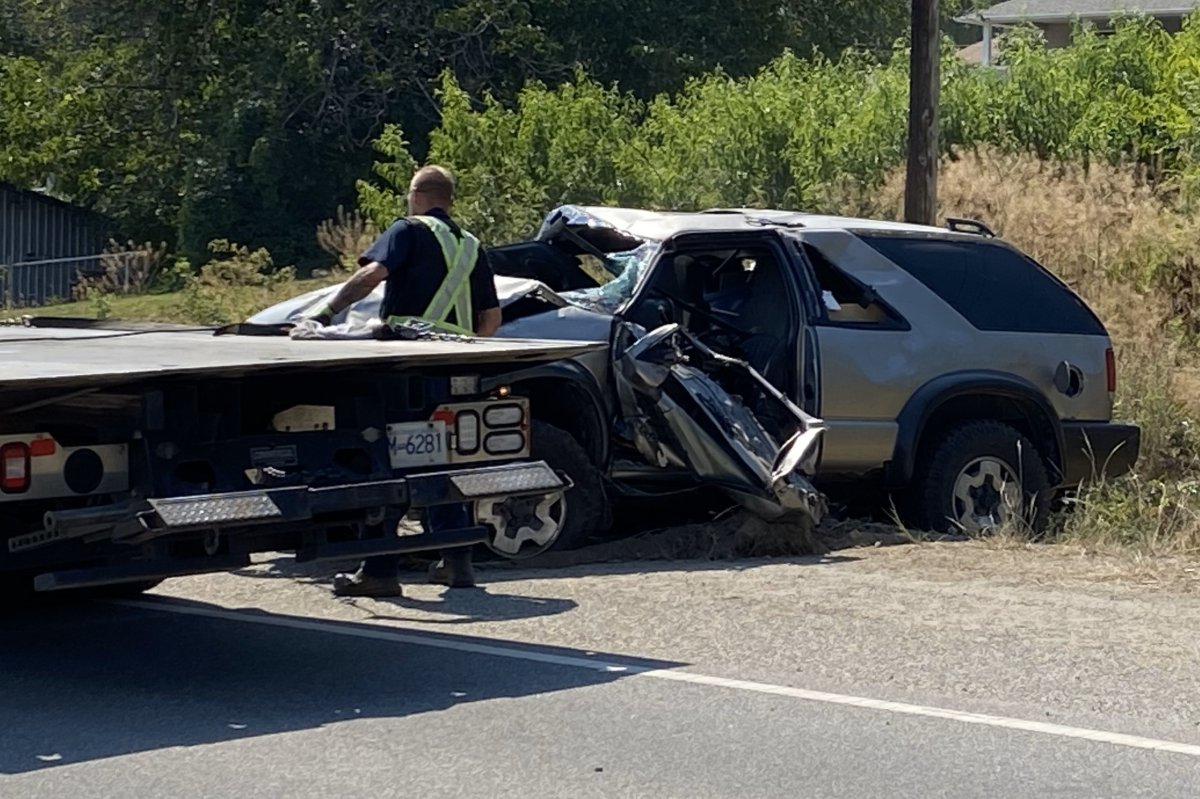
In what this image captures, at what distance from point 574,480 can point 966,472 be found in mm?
2480

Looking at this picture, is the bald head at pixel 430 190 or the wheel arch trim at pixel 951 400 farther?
the wheel arch trim at pixel 951 400

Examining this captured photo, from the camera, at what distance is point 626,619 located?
8.53 metres

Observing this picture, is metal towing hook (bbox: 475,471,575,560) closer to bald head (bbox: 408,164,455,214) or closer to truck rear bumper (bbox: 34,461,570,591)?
bald head (bbox: 408,164,455,214)

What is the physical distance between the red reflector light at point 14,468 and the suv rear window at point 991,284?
5.67 m

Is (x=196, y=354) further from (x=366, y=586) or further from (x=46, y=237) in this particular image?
(x=46, y=237)

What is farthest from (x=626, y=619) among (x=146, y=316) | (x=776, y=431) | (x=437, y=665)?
(x=146, y=316)

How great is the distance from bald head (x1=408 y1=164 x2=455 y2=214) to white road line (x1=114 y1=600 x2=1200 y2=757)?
2201 mm

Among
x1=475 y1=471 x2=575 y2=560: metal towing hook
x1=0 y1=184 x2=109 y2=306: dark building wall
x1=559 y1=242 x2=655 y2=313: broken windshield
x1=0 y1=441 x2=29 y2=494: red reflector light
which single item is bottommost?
x1=475 y1=471 x2=575 y2=560: metal towing hook

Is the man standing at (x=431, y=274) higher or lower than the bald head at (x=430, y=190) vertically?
lower

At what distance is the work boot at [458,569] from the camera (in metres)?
8.80

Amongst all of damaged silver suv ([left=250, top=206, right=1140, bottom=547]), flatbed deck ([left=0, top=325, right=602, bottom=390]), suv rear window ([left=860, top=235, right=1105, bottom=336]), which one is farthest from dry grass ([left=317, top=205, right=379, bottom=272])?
flatbed deck ([left=0, top=325, right=602, bottom=390])

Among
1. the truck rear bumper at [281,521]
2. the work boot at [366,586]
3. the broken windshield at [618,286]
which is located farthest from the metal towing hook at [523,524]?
the truck rear bumper at [281,521]

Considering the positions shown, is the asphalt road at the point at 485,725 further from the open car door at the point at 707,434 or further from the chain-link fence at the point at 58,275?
the chain-link fence at the point at 58,275

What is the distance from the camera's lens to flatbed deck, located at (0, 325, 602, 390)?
260 inches
